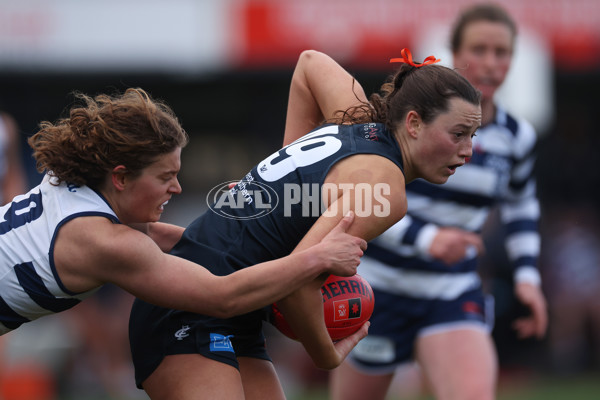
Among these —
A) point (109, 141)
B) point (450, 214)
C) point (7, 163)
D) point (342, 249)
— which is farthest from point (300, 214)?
point (7, 163)

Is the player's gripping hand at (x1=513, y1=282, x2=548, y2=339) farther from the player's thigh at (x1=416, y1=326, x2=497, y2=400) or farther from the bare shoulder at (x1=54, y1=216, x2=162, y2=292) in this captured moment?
the bare shoulder at (x1=54, y1=216, x2=162, y2=292)

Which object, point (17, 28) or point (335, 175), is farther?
point (17, 28)

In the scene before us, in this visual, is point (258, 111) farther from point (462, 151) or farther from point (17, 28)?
point (462, 151)

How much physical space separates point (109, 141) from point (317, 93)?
1.16 metres

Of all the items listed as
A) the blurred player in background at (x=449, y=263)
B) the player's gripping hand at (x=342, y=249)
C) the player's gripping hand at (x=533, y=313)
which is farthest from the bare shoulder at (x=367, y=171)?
the player's gripping hand at (x=533, y=313)

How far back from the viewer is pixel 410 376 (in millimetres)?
9727

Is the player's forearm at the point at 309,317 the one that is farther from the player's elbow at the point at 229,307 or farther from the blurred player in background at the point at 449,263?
the blurred player in background at the point at 449,263

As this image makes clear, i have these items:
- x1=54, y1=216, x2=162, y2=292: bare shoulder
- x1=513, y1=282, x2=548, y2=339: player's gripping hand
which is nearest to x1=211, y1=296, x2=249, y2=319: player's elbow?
x1=54, y1=216, x2=162, y2=292: bare shoulder

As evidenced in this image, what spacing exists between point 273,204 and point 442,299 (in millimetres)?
1666

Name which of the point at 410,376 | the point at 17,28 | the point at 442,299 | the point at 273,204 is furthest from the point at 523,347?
the point at 273,204

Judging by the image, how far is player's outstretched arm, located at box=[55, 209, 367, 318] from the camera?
319cm

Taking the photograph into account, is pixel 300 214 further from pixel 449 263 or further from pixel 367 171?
pixel 449 263

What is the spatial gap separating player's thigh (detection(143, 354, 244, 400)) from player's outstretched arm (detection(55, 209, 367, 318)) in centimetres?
22

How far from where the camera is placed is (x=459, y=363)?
14.5 feet
